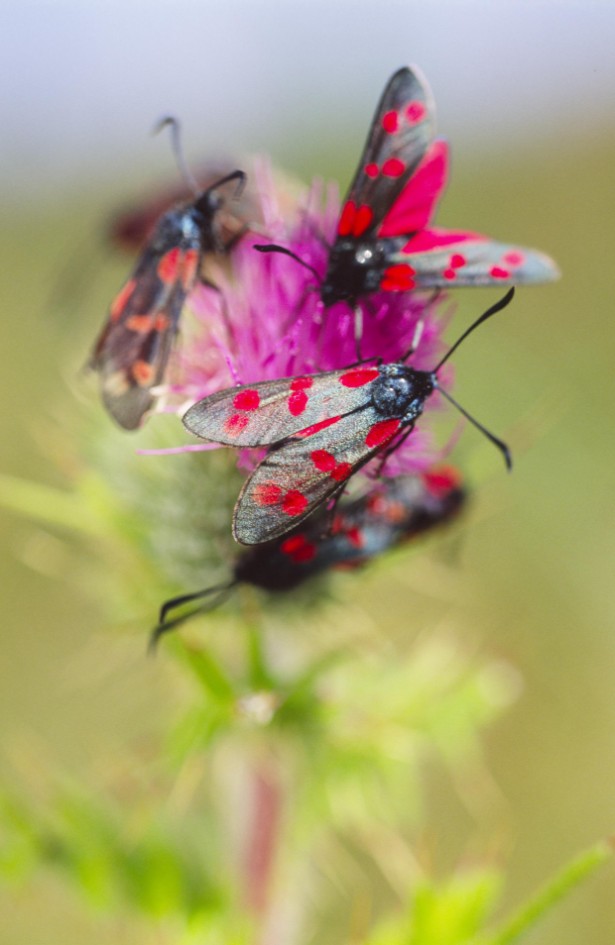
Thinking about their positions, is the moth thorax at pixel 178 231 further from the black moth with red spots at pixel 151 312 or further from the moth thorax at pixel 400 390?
the moth thorax at pixel 400 390

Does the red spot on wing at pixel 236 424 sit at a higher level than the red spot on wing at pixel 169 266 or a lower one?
lower

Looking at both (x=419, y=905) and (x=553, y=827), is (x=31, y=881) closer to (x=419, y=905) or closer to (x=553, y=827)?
(x=419, y=905)

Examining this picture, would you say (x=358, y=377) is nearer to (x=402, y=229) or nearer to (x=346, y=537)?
(x=402, y=229)

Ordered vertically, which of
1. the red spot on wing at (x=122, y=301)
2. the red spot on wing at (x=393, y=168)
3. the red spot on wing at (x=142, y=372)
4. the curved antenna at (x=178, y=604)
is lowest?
the curved antenna at (x=178, y=604)

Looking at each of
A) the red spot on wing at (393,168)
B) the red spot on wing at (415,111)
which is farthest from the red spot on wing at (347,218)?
the red spot on wing at (415,111)

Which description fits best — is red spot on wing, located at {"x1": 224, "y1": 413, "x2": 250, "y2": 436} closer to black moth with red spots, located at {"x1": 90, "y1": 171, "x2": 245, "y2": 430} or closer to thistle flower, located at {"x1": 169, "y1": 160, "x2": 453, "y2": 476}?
thistle flower, located at {"x1": 169, "y1": 160, "x2": 453, "y2": 476}
